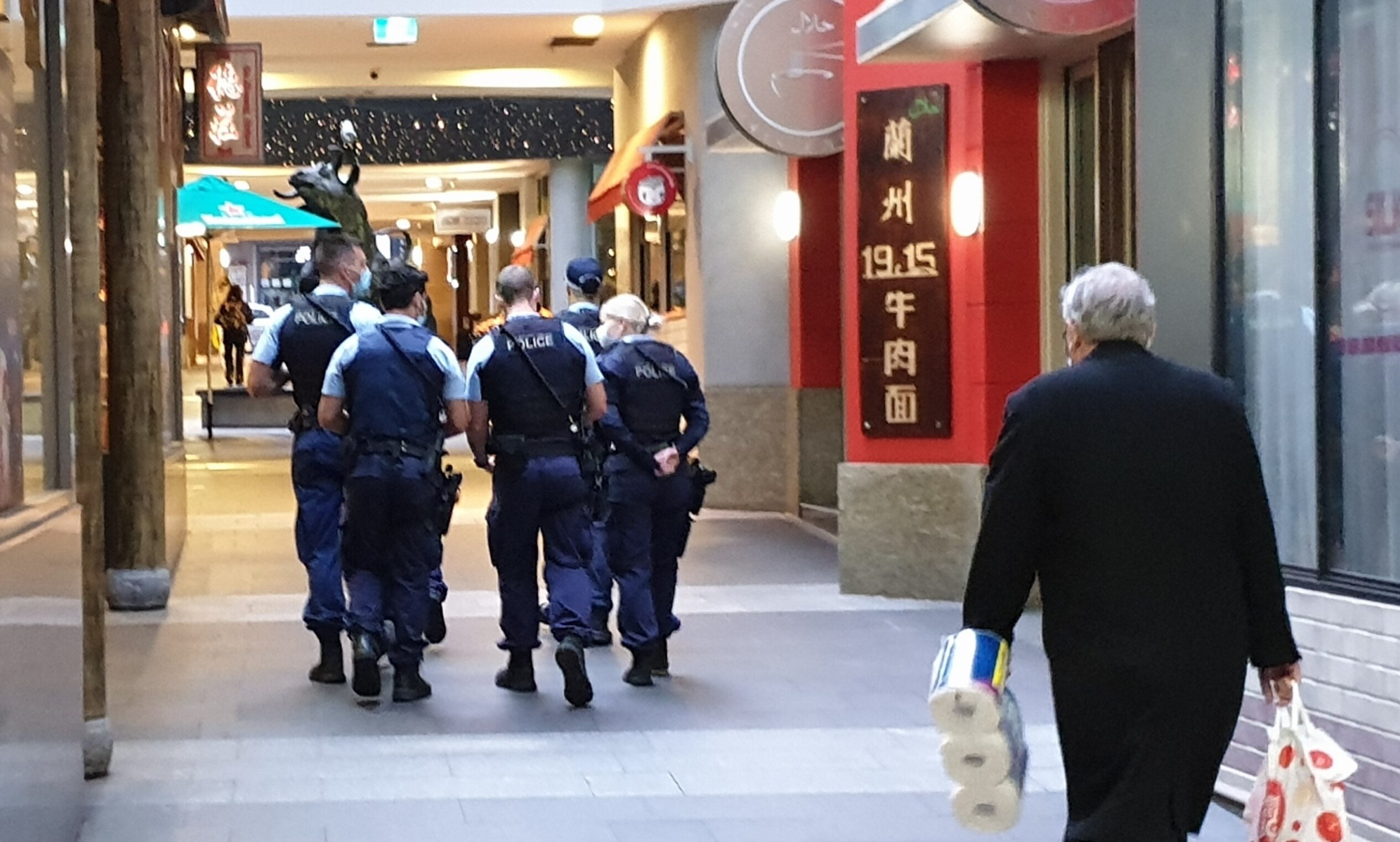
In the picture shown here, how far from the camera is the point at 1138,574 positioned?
4707 mm

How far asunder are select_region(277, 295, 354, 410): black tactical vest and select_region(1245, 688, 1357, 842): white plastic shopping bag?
20.0ft

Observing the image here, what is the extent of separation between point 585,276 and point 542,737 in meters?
3.29

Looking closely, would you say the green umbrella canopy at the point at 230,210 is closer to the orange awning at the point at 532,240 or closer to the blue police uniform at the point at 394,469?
the blue police uniform at the point at 394,469

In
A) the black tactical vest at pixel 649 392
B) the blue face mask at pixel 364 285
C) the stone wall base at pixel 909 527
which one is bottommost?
the stone wall base at pixel 909 527

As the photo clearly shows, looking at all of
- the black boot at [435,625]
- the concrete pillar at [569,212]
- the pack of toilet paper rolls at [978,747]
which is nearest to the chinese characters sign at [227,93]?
the black boot at [435,625]

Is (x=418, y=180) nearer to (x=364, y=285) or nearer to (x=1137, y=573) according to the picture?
(x=364, y=285)

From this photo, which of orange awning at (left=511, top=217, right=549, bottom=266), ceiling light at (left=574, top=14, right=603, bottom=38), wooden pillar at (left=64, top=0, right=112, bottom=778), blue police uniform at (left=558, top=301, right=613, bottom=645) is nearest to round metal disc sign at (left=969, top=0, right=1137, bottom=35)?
blue police uniform at (left=558, top=301, right=613, bottom=645)

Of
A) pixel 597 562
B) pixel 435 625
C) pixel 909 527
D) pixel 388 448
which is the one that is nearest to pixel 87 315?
pixel 388 448

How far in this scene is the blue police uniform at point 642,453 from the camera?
32.1 ft

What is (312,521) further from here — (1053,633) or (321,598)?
(1053,633)

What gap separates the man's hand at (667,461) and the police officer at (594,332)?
771 mm

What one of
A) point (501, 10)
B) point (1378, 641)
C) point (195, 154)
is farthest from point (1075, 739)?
point (195, 154)

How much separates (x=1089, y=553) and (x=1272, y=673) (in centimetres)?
51

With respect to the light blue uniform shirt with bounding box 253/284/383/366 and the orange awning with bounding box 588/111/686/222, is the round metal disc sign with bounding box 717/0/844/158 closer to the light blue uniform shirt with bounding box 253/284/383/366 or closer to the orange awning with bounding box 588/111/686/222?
the orange awning with bounding box 588/111/686/222
